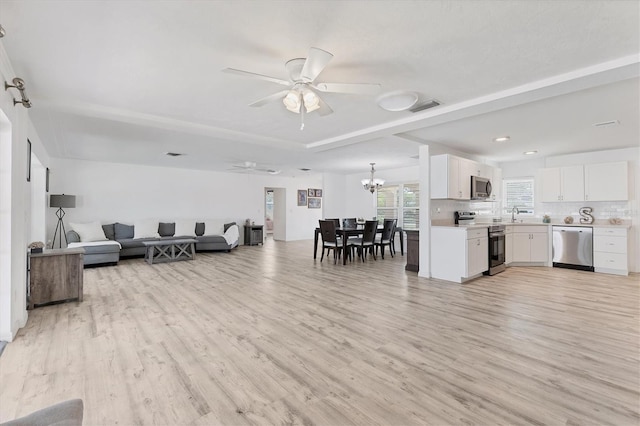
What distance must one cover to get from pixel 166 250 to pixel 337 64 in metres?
6.20

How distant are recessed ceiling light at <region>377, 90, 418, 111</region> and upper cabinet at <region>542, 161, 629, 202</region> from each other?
192 inches

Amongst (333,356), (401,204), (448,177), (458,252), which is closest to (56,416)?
(333,356)

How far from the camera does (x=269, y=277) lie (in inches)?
206

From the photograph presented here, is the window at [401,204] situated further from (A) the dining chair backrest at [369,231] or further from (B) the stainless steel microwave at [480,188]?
(B) the stainless steel microwave at [480,188]

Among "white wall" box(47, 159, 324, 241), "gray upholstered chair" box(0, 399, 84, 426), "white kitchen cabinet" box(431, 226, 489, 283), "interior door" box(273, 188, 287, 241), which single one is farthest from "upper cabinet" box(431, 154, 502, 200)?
"interior door" box(273, 188, 287, 241)

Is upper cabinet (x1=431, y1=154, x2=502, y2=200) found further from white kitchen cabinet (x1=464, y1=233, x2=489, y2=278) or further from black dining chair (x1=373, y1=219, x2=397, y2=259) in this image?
black dining chair (x1=373, y1=219, x2=397, y2=259)

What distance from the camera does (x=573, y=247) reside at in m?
5.86

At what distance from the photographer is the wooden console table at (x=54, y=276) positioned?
3.57 m

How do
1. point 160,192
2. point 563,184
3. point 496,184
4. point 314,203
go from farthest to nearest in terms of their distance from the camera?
point 314,203 < point 160,192 < point 496,184 < point 563,184

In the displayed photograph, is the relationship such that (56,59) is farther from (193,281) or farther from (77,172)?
(77,172)

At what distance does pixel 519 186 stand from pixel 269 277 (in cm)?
606

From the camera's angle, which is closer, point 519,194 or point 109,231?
point 519,194

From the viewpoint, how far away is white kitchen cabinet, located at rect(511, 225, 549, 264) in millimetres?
6215

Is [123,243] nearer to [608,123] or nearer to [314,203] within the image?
[314,203]
